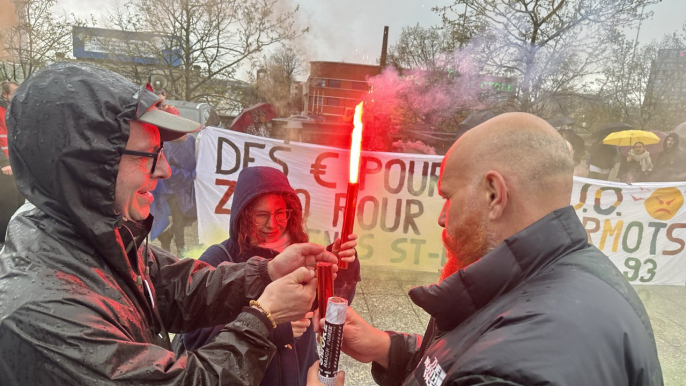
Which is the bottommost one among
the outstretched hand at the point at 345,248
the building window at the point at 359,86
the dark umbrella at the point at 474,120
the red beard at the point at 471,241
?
the outstretched hand at the point at 345,248

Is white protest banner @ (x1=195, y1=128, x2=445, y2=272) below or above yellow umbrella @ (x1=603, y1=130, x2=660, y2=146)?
below

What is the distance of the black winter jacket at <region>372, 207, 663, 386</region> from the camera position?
34.1 inches

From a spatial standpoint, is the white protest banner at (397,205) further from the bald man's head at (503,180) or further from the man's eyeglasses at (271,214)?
the bald man's head at (503,180)

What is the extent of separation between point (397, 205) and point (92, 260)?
487 centimetres

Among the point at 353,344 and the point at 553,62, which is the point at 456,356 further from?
the point at 553,62

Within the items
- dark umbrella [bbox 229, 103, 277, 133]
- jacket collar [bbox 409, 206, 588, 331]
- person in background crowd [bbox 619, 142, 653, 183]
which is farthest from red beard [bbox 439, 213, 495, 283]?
person in background crowd [bbox 619, 142, 653, 183]

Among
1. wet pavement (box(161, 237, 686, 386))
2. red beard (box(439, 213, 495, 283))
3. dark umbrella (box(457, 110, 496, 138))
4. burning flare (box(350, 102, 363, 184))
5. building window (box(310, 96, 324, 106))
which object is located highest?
building window (box(310, 96, 324, 106))

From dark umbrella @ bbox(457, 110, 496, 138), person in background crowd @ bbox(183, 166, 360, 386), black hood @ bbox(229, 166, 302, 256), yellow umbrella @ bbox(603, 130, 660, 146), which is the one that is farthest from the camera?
yellow umbrella @ bbox(603, 130, 660, 146)

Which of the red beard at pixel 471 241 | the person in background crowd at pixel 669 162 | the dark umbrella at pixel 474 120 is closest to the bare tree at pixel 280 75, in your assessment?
the dark umbrella at pixel 474 120

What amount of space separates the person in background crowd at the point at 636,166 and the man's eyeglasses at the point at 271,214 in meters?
10.0

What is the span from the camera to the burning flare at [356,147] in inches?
54.9

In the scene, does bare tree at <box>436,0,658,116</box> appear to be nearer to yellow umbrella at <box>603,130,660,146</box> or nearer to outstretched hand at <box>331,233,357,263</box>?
yellow umbrella at <box>603,130,660,146</box>

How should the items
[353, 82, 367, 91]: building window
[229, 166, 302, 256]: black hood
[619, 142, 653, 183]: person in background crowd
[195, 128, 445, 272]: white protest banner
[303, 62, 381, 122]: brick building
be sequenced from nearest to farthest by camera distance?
[229, 166, 302, 256]: black hood, [195, 128, 445, 272]: white protest banner, [619, 142, 653, 183]: person in background crowd, [353, 82, 367, 91]: building window, [303, 62, 381, 122]: brick building

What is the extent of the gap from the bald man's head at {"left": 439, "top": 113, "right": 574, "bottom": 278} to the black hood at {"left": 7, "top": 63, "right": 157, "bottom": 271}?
3.57 ft
